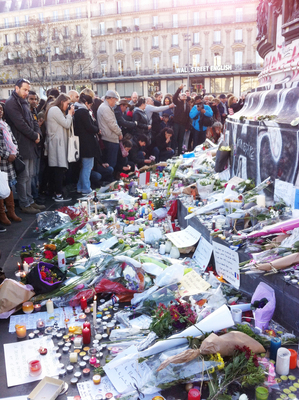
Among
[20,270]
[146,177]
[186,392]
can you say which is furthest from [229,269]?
[146,177]

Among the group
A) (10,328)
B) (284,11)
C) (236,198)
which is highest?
(284,11)

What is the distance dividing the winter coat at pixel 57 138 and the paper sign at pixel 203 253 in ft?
11.8

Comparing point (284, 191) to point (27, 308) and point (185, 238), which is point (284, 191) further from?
point (27, 308)

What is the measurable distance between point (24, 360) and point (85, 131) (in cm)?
499

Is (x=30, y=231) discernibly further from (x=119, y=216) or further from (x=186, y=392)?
(x=186, y=392)

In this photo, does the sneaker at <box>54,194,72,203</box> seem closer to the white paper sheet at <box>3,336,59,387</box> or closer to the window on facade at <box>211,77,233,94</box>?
the white paper sheet at <box>3,336,59,387</box>

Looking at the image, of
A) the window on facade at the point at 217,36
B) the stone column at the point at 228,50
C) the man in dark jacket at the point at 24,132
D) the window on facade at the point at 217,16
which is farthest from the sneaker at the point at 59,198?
the window on facade at the point at 217,16

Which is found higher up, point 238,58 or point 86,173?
point 238,58

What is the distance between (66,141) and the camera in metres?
6.87

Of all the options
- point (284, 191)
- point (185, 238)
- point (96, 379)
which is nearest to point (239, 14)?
point (185, 238)

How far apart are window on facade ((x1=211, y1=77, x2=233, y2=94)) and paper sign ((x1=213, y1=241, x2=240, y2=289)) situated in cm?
3806

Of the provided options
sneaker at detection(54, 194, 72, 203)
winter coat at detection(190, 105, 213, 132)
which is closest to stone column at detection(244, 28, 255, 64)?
winter coat at detection(190, 105, 213, 132)

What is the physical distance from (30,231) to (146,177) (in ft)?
7.63

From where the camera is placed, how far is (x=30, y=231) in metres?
5.28
